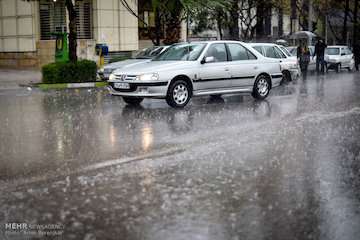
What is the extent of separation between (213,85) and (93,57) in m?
17.0

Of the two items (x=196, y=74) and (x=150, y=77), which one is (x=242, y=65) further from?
(x=150, y=77)

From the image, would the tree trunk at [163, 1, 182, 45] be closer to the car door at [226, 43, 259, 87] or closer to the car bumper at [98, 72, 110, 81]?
the car bumper at [98, 72, 110, 81]

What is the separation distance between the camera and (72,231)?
16.9 ft

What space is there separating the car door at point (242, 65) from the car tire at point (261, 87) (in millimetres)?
202

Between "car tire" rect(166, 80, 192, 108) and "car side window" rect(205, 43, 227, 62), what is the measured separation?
1.12m

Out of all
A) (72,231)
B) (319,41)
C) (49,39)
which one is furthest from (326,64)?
(72,231)

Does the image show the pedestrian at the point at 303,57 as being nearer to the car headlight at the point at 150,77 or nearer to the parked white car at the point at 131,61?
the parked white car at the point at 131,61

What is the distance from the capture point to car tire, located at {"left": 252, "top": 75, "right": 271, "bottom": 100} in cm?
1611

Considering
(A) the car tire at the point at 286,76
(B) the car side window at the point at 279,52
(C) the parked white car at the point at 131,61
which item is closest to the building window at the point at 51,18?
(C) the parked white car at the point at 131,61

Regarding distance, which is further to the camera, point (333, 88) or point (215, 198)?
point (333, 88)

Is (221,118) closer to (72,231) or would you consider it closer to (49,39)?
(72,231)

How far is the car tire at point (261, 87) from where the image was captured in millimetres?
16109

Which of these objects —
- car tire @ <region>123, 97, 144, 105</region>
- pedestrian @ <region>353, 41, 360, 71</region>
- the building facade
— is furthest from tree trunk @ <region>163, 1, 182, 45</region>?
car tire @ <region>123, 97, 144, 105</region>

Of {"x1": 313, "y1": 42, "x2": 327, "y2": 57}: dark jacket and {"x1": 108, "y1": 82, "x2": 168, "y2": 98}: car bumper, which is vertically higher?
{"x1": 313, "y1": 42, "x2": 327, "y2": 57}: dark jacket
